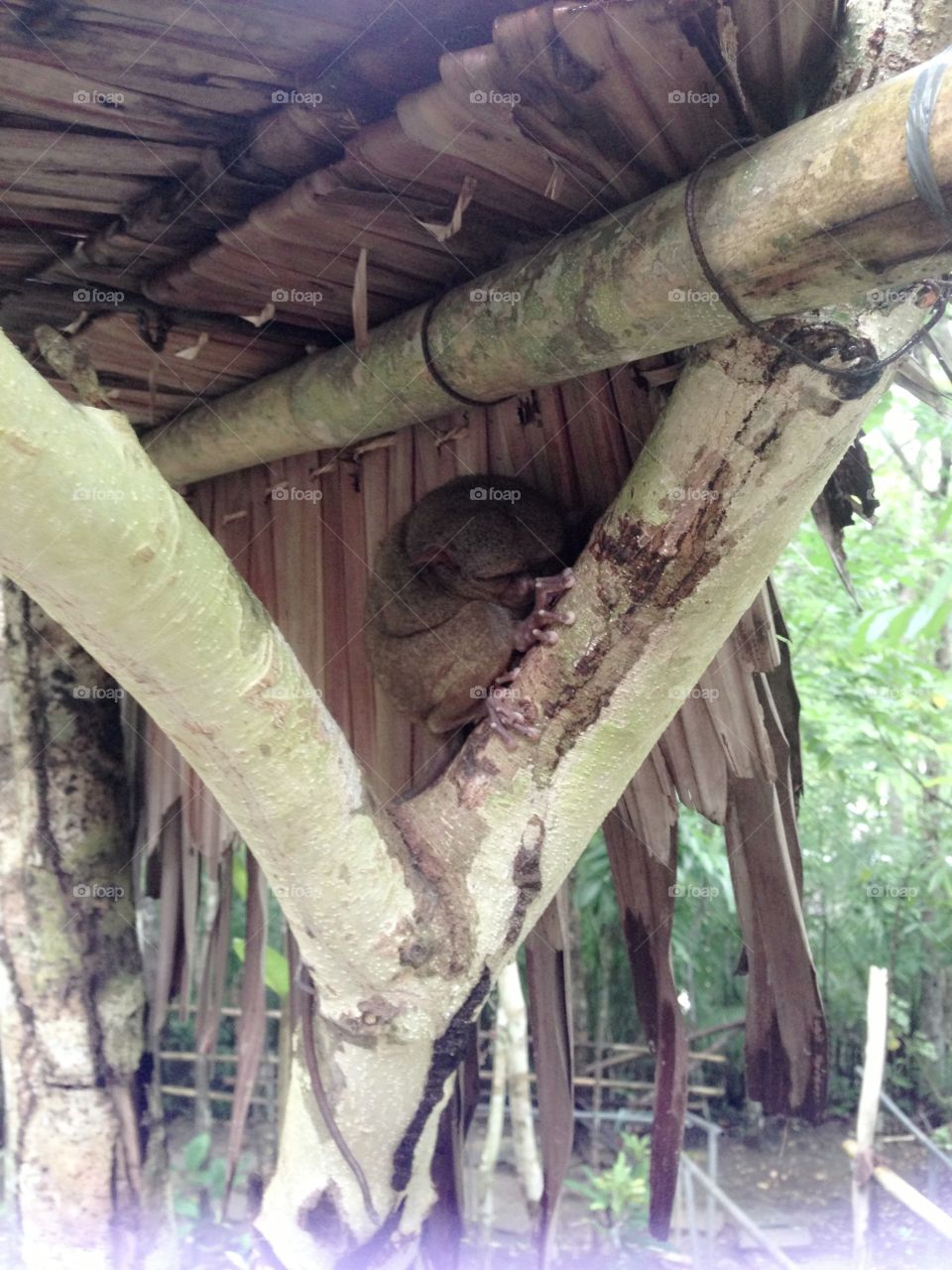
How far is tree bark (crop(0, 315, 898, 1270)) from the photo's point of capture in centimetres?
112

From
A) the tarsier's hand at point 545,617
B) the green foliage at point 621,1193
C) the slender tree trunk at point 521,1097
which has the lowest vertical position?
the green foliage at point 621,1193

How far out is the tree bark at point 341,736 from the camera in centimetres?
112

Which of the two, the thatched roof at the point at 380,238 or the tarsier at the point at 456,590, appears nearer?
the thatched roof at the point at 380,238

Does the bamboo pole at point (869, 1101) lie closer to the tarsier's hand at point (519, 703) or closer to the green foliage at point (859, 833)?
the tarsier's hand at point (519, 703)

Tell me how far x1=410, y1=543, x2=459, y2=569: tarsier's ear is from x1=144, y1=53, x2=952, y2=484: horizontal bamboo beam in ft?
1.03

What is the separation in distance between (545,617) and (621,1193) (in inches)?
164

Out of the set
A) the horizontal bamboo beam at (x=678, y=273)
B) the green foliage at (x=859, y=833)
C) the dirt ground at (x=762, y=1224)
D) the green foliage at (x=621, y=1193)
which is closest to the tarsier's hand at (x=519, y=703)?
the horizontal bamboo beam at (x=678, y=273)

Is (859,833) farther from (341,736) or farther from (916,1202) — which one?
(341,736)

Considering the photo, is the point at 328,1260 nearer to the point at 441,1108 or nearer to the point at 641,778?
the point at 441,1108

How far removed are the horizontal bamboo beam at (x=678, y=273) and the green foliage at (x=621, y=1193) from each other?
423 centimetres

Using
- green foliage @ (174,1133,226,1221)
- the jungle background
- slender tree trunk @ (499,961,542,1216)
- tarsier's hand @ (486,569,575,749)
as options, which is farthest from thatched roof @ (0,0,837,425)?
green foliage @ (174,1133,226,1221)

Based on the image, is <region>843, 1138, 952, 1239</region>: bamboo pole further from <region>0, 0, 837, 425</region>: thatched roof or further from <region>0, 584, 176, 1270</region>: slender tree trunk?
<region>0, 0, 837, 425</region>: thatched roof

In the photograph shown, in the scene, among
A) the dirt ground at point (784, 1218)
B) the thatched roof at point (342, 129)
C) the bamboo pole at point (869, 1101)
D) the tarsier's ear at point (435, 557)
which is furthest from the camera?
the dirt ground at point (784, 1218)


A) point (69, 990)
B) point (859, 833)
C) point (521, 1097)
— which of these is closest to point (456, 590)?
point (69, 990)
